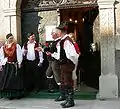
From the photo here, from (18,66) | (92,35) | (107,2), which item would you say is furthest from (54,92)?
(107,2)

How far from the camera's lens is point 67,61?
791cm

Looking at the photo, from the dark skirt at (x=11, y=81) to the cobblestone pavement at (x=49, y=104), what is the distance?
0.28 meters

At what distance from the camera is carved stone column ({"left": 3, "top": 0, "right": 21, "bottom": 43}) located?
31.3ft

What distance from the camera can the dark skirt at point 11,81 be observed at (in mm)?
9133

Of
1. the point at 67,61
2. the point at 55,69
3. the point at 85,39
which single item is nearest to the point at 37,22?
the point at 85,39

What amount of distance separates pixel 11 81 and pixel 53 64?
1.24 metres

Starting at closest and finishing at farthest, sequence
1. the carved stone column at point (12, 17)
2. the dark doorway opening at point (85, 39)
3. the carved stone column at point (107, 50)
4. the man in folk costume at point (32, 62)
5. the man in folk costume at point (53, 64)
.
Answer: the man in folk costume at point (53, 64) → the carved stone column at point (107, 50) → the man in folk costume at point (32, 62) → the carved stone column at point (12, 17) → the dark doorway opening at point (85, 39)

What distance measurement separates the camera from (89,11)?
9742mm

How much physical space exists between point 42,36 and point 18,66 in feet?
4.18

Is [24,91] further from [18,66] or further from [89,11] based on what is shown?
[89,11]

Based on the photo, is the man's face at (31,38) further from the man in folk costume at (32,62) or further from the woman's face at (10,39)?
the woman's face at (10,39)

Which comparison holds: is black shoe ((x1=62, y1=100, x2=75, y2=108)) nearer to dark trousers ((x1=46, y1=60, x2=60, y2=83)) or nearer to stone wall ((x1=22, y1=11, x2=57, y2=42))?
dark trousers ((x1=46, y1=60, x2=60, y2=83))

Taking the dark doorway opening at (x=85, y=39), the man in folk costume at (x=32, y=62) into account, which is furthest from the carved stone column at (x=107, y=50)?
the man in folk costume at (x=32, y=62)

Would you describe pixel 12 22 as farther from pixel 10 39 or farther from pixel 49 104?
pixel 49 104
